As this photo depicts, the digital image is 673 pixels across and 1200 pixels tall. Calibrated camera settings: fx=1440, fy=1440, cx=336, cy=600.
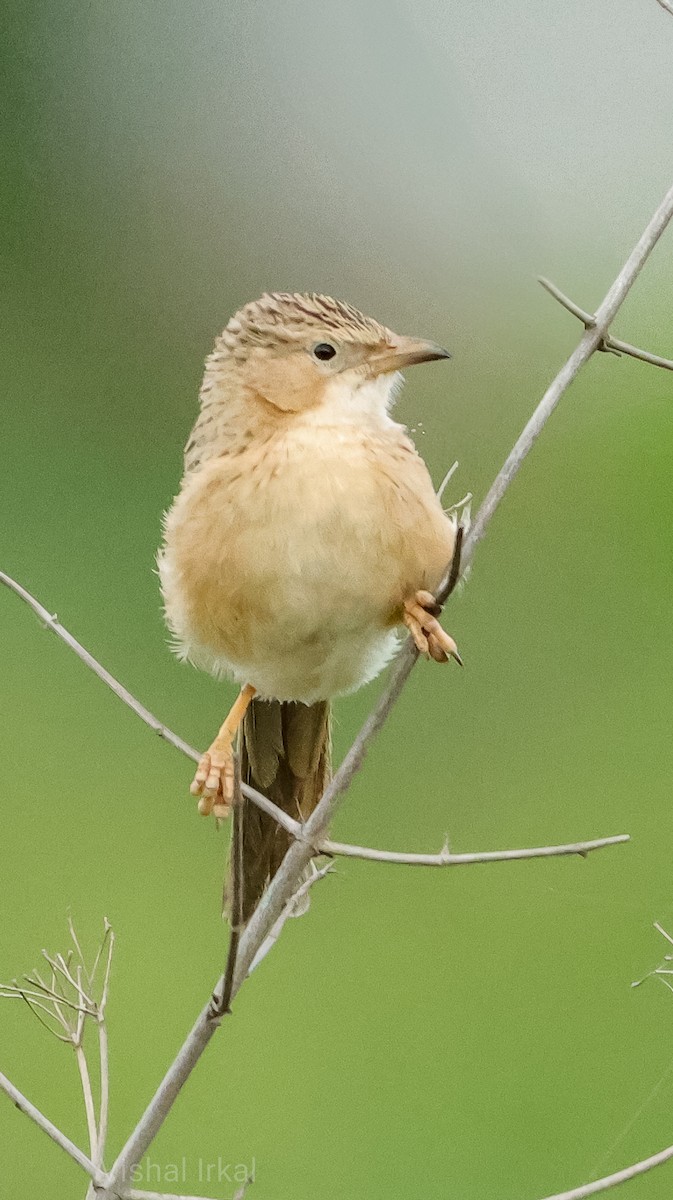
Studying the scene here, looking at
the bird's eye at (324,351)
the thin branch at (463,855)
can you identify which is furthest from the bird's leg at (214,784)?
the bird's eye at (324,351)

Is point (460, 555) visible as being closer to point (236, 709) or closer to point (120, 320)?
point (236, 709)

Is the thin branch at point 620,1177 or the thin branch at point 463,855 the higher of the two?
the thin branch at point 463,855

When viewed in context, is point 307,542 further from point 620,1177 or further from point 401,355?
point 620,1177

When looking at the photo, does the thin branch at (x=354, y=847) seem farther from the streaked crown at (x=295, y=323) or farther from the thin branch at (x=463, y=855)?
the streaked crown at (x=295, y=323)

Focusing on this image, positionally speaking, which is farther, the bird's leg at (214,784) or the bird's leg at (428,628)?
the bird's leg at (214,784)

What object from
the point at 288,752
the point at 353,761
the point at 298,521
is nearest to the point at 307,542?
the point at 298,521

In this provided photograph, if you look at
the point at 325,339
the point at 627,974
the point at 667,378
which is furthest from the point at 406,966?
the point at 325,339

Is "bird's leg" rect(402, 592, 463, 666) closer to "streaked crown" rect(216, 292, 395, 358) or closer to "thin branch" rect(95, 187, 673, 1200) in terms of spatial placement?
"thin branch" rect(95, 187, 673, 1200)
